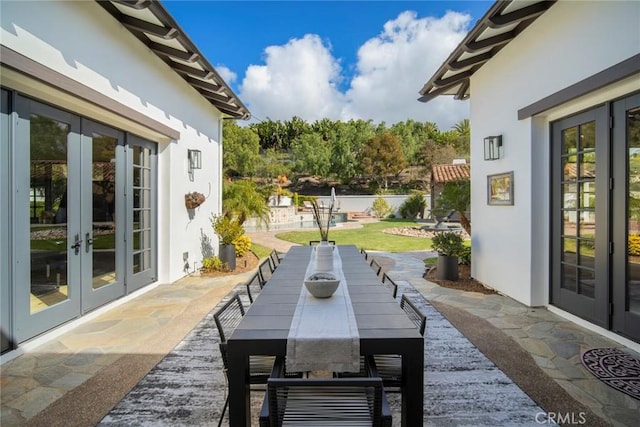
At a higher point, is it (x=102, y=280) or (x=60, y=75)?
(x=60, y=75)

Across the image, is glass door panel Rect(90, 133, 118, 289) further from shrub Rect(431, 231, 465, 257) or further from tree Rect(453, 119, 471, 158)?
tree Rect(453, 119, 471, 158)

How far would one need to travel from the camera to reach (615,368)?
9.04ft

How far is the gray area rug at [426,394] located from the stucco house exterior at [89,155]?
1.61m

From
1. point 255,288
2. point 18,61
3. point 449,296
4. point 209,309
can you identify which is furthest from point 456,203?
point 18,61

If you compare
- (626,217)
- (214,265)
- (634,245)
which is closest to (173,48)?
(214,265)

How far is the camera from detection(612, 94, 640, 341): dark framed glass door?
3.12 metres

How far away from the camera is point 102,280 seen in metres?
4.30

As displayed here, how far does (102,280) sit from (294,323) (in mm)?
3671

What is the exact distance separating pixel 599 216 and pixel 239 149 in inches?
846

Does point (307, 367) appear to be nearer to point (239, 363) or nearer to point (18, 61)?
point (239, 363)

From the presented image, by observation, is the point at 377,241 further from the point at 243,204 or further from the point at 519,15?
the point at 519,15

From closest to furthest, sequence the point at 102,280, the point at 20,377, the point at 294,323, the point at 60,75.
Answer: the point at 294,323 → the point at 20,377 → the point at 60,75 → the point at 102,280

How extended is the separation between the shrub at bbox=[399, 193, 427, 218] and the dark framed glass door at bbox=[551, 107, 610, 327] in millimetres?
15385

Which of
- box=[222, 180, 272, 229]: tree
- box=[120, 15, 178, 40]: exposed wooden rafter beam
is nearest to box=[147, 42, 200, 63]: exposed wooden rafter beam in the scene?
box=[120, 15, 178, 40]: exposed wooden rafter beam
